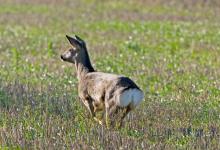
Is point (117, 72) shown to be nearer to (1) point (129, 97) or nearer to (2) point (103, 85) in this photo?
(2) point (103, 85)

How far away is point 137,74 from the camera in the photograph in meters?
14.6

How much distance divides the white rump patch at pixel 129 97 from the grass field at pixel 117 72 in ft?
1.25

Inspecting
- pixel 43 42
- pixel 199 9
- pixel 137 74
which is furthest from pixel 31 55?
pixel 199 9

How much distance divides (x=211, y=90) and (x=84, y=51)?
9.19ft

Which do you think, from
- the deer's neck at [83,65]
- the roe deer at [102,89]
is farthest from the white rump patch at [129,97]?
the deer's neck at [83,65]

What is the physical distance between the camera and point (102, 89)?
9.93 m

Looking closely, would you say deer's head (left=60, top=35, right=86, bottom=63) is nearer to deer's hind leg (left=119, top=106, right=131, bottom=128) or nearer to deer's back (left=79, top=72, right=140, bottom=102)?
deer's back (left=79, top=72, right=140, bottom=102)

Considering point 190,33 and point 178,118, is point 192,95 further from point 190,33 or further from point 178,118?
point 190,33

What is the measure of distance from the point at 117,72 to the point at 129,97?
18.5ft

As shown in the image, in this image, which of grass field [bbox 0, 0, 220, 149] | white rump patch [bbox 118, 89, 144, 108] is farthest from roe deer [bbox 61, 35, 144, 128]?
grass field [bbox 0, 0, 220, 149]

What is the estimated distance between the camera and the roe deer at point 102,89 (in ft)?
30.8

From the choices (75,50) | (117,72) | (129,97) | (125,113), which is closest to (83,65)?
(75,50)

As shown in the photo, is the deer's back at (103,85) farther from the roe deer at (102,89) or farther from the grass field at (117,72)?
the grass field at (117,72)

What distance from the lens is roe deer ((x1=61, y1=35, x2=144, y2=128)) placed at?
370 inches
